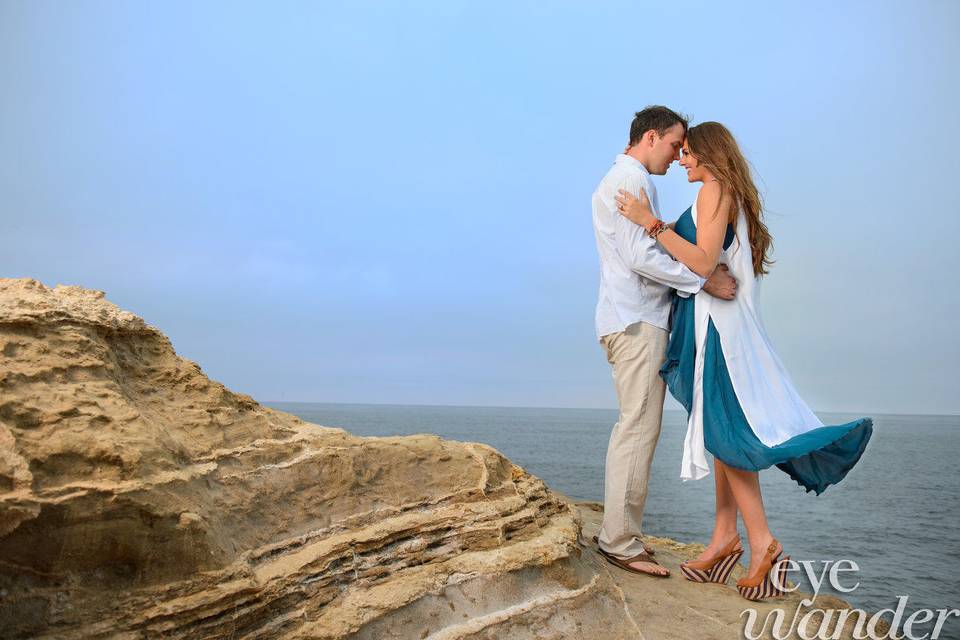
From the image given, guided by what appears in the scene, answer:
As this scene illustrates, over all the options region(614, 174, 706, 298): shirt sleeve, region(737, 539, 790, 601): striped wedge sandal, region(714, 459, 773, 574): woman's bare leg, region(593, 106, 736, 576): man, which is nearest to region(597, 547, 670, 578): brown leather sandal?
region(593, 106, 736, 576): man

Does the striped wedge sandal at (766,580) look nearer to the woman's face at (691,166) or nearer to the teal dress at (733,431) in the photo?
the teal dress at (733,431)

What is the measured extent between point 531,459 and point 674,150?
16875 mm

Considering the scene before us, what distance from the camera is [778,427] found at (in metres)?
4.61

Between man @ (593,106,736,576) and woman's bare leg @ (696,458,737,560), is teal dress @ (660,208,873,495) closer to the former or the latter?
man @ (593,106,736,576)

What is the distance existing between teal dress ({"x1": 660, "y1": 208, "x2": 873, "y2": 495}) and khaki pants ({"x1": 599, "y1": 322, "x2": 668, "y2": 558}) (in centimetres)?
13

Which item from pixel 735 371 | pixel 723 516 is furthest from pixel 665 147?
pixel 723 516

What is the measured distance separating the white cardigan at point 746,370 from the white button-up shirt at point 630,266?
0.75 feet

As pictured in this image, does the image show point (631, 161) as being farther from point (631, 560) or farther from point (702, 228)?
point (631, 560)

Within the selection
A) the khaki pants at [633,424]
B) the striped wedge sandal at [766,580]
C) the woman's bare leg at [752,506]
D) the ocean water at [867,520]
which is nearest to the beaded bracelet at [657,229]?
the khaki pants at [633,424]

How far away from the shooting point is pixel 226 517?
360 centimetres

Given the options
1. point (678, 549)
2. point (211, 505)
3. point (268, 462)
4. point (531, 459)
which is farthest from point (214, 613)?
point (531, 459)

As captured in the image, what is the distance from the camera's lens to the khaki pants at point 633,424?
4695 millimetres

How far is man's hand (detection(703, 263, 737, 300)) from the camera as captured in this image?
15.5 ft

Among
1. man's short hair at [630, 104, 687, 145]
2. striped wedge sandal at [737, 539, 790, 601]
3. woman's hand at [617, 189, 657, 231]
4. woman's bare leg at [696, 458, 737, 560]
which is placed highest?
man's short hair at [630, 104, 687, 145]
